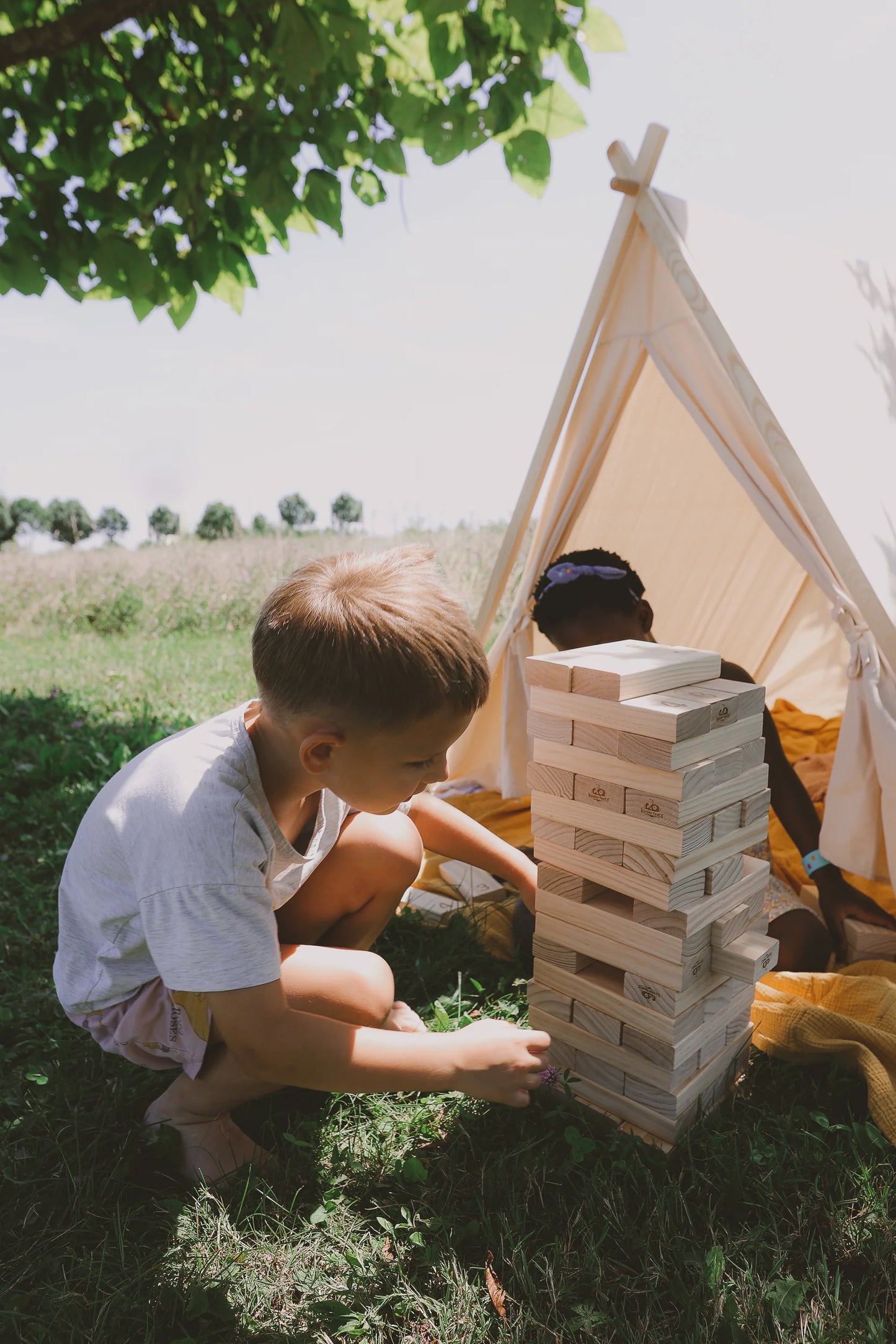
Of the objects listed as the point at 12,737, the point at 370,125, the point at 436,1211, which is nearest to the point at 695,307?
the point at 370,125

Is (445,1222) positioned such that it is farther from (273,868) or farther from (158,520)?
(158,520)

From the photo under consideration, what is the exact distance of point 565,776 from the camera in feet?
5.41

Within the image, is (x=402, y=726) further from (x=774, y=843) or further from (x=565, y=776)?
(x=774, y=843)

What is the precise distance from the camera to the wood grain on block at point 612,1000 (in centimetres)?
156

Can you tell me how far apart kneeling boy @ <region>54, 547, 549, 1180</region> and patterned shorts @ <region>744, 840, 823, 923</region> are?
1.04 meters

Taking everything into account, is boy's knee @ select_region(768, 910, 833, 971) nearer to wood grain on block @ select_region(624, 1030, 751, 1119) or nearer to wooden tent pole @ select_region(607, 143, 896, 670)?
wood grain on block @ select_region(624, 1030, 751, 1119)

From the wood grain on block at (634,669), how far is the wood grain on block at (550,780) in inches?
7.9

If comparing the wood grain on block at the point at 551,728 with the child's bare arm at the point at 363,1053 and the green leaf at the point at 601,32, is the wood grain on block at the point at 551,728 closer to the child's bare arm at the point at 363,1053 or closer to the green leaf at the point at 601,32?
the child's bare arm at the point at 363,1053

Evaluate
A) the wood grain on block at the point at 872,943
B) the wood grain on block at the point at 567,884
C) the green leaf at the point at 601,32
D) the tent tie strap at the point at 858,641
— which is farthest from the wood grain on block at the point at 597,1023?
the green leaf at the point at 601,32

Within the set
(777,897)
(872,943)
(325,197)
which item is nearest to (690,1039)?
(872,943)

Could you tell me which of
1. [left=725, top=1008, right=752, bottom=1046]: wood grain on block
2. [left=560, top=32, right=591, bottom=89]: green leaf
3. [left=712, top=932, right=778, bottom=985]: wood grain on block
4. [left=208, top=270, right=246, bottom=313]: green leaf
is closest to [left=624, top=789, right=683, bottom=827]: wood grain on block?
[left=712, top=932, right=778, bottom=985]: wood grain on block

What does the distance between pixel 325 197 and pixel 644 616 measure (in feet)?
6.17

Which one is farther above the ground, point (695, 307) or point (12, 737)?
point (695, 307)

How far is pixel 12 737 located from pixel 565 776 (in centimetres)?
364
